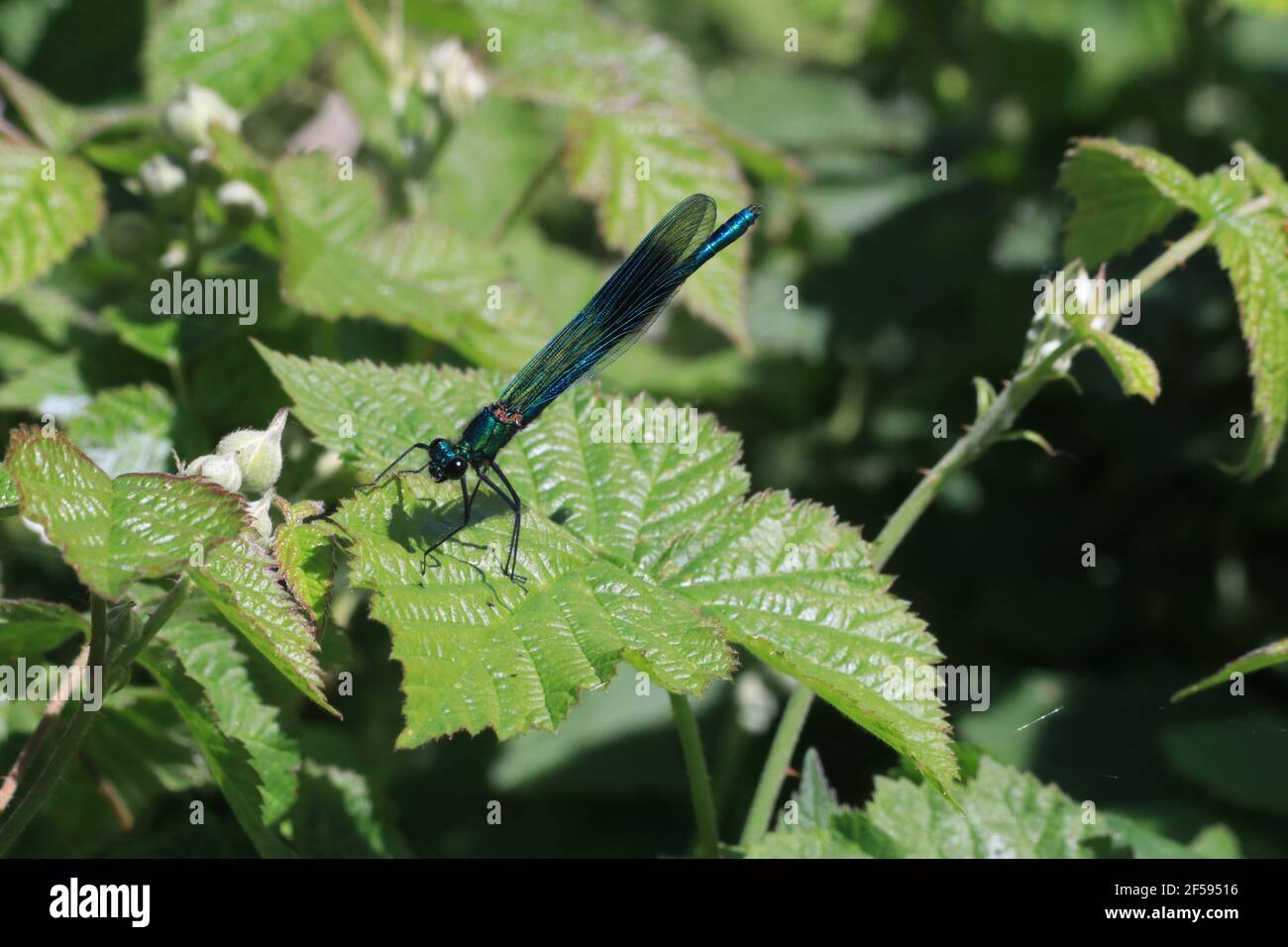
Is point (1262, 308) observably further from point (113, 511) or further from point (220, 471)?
point (113, 511)

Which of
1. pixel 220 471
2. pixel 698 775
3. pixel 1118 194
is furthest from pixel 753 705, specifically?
pixel 220 471

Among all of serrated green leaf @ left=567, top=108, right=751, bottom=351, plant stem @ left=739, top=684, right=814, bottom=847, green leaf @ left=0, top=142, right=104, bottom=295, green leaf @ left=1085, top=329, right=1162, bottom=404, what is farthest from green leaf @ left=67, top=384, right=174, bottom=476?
green leaf @ left=1085, top=329, right=1162, bottom=404

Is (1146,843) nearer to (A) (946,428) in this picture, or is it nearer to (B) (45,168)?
(A) (946,428)

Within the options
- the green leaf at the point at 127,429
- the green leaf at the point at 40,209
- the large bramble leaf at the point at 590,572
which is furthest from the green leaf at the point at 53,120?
the large bramble leaf at the point at 590,572

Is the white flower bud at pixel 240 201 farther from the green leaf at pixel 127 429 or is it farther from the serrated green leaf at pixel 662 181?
the serrated green leaf at pixel 662 181

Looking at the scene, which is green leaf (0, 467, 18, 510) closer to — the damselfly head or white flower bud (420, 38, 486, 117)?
the damselfly head
